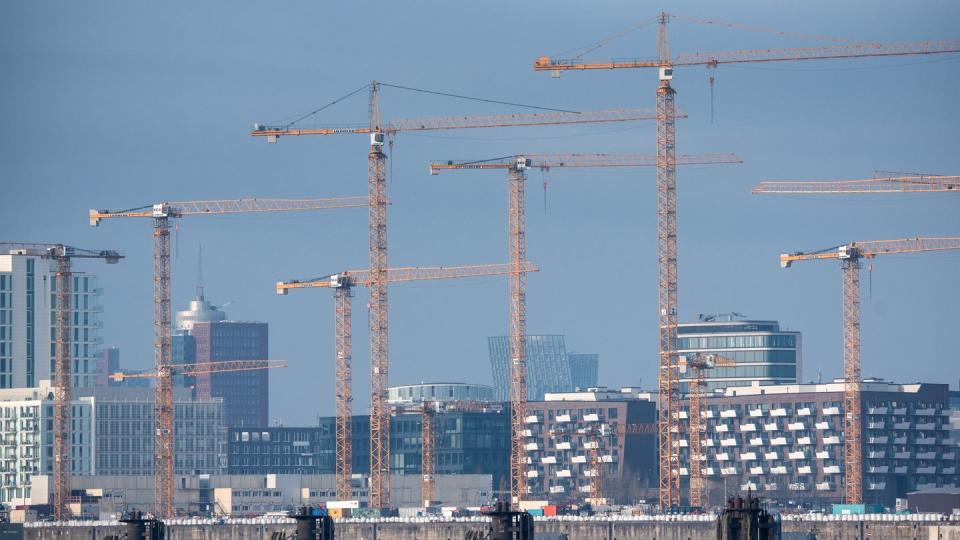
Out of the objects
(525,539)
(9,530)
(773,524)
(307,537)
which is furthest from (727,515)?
(9,530)

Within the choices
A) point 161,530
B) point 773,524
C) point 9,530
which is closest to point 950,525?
point 9,530

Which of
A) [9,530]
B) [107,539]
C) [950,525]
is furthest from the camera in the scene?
[950,525]

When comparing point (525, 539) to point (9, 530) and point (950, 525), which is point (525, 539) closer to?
point (9, 530)

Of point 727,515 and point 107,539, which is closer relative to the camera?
point 727,515

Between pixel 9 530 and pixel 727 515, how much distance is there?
95983 millimetres

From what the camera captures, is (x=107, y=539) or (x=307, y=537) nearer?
(x=307, y=537)

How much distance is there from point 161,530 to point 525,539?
23.9 m

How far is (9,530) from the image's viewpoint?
17038 centimetres

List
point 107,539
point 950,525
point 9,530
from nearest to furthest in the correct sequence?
point 107,539 < point 9,530 < point 950,525

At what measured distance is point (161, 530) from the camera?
379 ft

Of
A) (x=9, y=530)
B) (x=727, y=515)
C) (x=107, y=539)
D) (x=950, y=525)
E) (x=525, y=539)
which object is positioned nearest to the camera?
(x=727, y=515)

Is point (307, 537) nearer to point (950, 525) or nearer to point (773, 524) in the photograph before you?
point (773, 524)

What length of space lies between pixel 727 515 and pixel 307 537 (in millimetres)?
26231

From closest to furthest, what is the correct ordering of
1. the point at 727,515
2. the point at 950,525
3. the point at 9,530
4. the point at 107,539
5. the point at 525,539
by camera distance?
the point at 727,515 < the point at 525,539 < the point at 107,539 < the point at 9,530 < the point at 950,525
